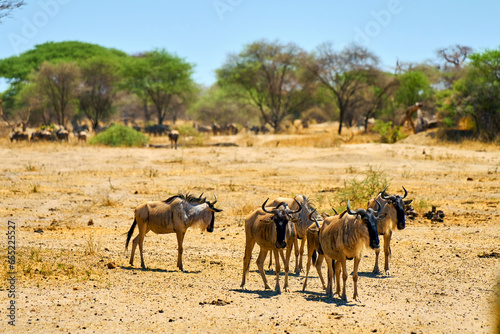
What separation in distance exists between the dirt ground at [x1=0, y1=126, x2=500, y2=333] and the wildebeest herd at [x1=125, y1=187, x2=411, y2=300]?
391mm

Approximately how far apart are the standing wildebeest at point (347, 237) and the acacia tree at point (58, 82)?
44.8 m

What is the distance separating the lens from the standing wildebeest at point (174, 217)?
9.34m

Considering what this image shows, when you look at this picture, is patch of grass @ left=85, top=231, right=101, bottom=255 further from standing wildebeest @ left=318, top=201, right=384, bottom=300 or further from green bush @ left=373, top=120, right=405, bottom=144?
green bush @ left=373, top=120, right=405, bottom=144

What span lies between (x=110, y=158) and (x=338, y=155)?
34.0ft

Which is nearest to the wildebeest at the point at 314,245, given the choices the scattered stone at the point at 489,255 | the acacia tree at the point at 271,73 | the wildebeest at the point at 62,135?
the scattered stone at the point at 489,255

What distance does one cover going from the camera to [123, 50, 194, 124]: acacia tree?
168ft

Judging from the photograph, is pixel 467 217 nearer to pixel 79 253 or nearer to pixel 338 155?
pixel 79 253

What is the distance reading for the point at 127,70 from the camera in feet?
168

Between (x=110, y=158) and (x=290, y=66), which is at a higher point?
(x=290, y=66)

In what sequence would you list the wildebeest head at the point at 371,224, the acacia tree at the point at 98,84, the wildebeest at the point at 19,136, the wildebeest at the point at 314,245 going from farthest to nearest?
the acacia tree at the point at 98,84 < the wildebeest at the point at 19,136 < the wildebeest at the point at 314,245 < the wildebeest head at the point at 371,224

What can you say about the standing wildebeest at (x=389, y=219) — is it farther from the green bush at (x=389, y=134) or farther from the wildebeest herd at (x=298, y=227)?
the green bush at (x=389, y=134)

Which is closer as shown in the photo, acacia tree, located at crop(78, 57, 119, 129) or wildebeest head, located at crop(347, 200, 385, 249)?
wildebeest head, located at crop(347, 200, 385, 249)

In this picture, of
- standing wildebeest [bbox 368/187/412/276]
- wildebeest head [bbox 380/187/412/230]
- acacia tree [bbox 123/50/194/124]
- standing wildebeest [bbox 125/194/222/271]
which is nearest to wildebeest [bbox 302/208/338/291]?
standing wildebeest [bbox 368/187/412/276]

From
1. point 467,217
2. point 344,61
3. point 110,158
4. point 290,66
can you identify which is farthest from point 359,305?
point 290,66
